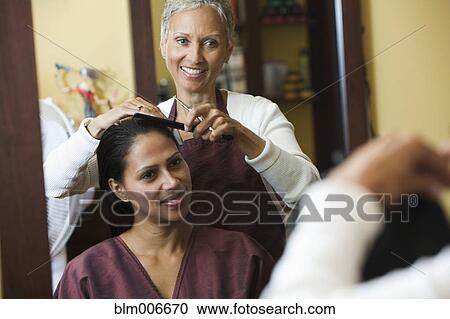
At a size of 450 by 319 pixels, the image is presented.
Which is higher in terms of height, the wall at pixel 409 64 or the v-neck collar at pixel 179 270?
the wall at pixel 409 64

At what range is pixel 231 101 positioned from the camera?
6.44 ft

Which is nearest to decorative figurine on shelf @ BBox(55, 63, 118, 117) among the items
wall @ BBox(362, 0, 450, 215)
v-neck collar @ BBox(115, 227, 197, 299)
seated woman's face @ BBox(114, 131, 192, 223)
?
seated woman's face @ BBox(114, 131, 192, 223)

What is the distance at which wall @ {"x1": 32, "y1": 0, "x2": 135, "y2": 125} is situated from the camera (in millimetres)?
1980

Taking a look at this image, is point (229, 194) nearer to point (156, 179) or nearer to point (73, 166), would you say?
point (156, 179)

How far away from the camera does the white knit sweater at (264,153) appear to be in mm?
1935

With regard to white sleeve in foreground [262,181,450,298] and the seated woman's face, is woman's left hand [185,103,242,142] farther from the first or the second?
white sleeve in foreground [262,181,450,298]

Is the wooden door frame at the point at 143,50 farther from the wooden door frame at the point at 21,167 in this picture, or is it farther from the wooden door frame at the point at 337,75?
the wooden door frame at the point at 337,75

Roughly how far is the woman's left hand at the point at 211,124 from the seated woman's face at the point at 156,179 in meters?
0.07

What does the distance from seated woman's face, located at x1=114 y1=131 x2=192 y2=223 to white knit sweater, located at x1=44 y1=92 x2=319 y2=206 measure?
81 mm

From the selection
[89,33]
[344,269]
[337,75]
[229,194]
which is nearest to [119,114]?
[89,33]

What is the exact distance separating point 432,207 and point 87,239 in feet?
2.63

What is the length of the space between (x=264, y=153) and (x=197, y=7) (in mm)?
368

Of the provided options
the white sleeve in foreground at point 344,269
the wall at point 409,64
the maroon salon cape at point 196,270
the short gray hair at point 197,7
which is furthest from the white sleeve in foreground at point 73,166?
the wall at point 409,64

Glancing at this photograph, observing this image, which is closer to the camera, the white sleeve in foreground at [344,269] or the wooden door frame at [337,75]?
the white sleeve in foreground at [344,269]
